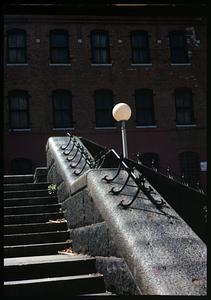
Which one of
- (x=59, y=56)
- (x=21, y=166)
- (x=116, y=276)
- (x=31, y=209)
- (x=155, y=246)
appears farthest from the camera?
(x=59, y=56)

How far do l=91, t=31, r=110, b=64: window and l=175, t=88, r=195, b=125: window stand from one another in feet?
14.4

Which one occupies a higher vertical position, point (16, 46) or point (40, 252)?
point (16, 46)

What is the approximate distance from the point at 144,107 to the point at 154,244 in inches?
740

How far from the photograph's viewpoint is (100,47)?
21.8m

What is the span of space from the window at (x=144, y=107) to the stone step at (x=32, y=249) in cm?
1655

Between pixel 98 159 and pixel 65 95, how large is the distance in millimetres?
15452

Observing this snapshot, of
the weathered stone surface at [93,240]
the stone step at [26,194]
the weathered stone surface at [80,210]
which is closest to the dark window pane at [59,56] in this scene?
the stone step at [26,194]

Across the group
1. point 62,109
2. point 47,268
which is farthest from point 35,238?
point 62,109

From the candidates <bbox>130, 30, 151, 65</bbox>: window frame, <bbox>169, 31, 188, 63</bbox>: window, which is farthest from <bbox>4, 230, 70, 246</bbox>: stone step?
<bbox>169, 31, 188, 63</bbox>: window

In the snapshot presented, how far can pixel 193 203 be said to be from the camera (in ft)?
21.2

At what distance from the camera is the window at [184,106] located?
22.2m

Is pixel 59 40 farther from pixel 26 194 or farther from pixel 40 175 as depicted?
pixel 26 194

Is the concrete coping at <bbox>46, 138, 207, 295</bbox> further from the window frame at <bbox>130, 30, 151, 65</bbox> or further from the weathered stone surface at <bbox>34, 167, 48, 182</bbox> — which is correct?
the window frame at <bbox>130, 30, 151, 65</bbox>

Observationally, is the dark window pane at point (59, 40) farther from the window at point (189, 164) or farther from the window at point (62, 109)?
the window at point (189, 164)
